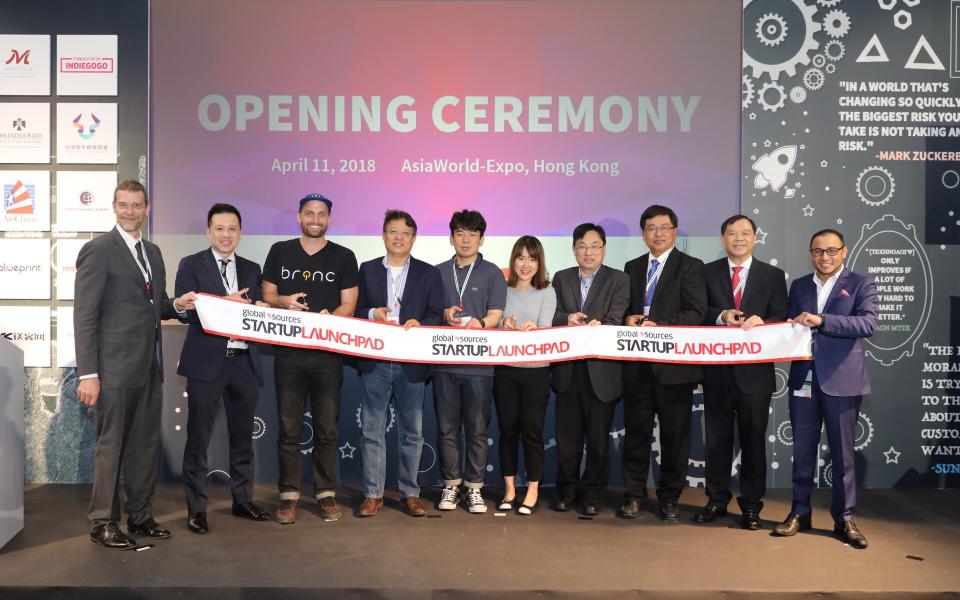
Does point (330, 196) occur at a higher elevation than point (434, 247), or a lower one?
higher

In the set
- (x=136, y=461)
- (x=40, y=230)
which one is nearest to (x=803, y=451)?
(x=136, y=461)

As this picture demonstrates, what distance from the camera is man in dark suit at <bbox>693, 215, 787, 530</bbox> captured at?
4.29 metres

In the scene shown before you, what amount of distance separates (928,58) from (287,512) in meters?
5.60

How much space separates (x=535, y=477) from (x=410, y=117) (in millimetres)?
2821

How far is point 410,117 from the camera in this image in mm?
5453

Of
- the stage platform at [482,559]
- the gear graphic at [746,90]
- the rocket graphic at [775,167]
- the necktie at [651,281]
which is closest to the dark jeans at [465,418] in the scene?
the stage platform at [482,559]

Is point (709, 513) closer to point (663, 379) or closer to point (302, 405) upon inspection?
point (663, 379)

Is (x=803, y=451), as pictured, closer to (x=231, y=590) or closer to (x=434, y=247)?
(x=434, y=247)

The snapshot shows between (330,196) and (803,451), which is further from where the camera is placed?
(330,196)

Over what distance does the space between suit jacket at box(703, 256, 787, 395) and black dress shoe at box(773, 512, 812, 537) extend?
29.4 inches

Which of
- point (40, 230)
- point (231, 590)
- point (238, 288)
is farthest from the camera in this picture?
point (40, 230)

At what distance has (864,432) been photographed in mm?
5418

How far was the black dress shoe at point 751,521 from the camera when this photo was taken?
168 inches

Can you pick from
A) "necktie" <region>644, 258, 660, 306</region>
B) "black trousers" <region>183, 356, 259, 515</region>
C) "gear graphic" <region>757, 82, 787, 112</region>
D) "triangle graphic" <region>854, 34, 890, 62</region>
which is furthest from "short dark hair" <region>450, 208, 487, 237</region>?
"triangle graphic" <region>854, 34, 890, 62</region>
